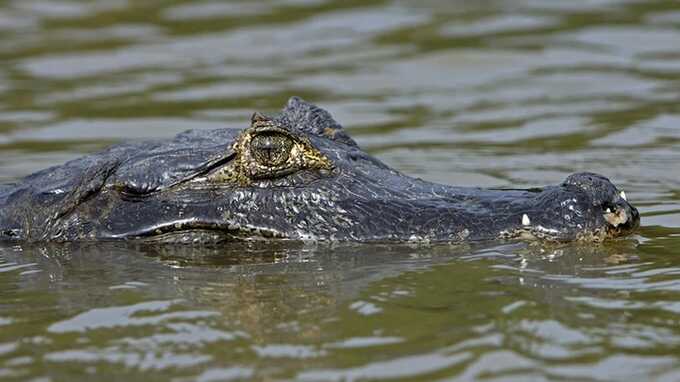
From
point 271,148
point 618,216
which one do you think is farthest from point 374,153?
point 618,216

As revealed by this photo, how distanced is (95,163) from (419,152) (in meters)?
3.65

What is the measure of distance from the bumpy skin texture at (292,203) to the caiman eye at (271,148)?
0.03m

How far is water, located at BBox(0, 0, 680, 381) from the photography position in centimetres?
455

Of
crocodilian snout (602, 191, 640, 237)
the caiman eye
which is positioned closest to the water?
crocodilian snout (602, 191, 640, 237)

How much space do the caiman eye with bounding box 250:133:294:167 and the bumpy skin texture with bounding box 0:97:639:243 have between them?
29 millimetres

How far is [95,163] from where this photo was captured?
6703mm

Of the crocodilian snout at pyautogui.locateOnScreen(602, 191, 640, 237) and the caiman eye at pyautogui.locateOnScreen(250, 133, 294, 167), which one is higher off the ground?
the caiman eye at pyautogui.locateOnScreen(250, 133, 294, 167)

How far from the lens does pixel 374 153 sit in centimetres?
1013

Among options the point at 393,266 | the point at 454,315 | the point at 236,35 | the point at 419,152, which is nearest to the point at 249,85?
the point at 236,35

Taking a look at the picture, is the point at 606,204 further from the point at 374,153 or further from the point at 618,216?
the point at 374,153

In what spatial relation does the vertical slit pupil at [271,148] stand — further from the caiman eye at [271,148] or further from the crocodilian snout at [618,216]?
the crocodilian snout at [618,216]

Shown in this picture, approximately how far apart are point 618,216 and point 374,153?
4269 mm

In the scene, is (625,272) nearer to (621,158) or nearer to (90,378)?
(90,378)

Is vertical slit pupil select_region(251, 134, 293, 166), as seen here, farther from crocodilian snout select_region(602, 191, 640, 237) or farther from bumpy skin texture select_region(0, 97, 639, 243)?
crocodilian snout select_region(602, 191, 640, 237)
